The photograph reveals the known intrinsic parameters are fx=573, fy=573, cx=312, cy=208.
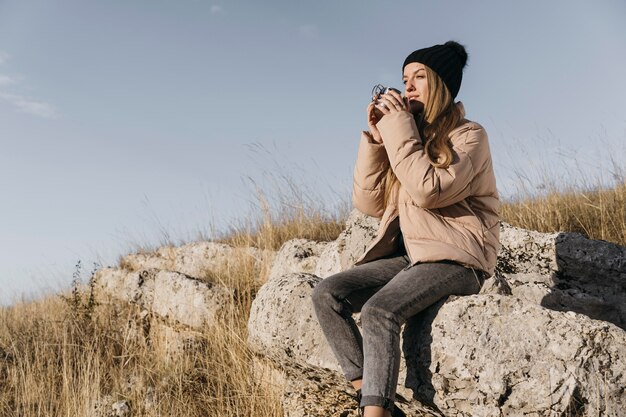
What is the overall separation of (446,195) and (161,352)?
13.9ft

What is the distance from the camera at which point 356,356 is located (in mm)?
2939

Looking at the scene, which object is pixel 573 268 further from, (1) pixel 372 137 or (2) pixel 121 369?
(2) pixel 121 369

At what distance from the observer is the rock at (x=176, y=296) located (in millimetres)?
6035

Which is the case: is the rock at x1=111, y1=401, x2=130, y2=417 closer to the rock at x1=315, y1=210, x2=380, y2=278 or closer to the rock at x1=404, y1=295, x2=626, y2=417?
the rock at x1=315, y1=210, x2=380, y2=278

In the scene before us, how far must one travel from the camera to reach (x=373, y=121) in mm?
3344

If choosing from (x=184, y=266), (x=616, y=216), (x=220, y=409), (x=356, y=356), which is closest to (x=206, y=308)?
(x=220, y=409)

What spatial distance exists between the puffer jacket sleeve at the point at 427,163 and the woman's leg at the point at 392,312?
365 millimetres

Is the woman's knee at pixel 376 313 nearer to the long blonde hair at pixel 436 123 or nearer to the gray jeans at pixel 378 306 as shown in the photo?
the gray jeans at pixel 378 306

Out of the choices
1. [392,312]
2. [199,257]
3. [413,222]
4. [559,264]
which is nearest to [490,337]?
[392,312]

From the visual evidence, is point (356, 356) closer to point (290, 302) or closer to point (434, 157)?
point (290, 302)

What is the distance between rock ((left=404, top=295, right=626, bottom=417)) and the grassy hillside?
178cm

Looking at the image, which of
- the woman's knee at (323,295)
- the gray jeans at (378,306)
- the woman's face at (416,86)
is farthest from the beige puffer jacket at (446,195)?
the woman's knee at (323,295)

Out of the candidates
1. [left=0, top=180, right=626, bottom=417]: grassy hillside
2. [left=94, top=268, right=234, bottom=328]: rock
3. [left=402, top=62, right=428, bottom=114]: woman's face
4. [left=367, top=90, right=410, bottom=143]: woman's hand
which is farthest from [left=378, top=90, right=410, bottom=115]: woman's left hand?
[left=94, top=268, right=234, bottom=328]: rock

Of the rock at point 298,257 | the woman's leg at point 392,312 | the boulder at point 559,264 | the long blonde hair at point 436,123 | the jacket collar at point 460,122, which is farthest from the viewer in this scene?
the rock at point 298,257
